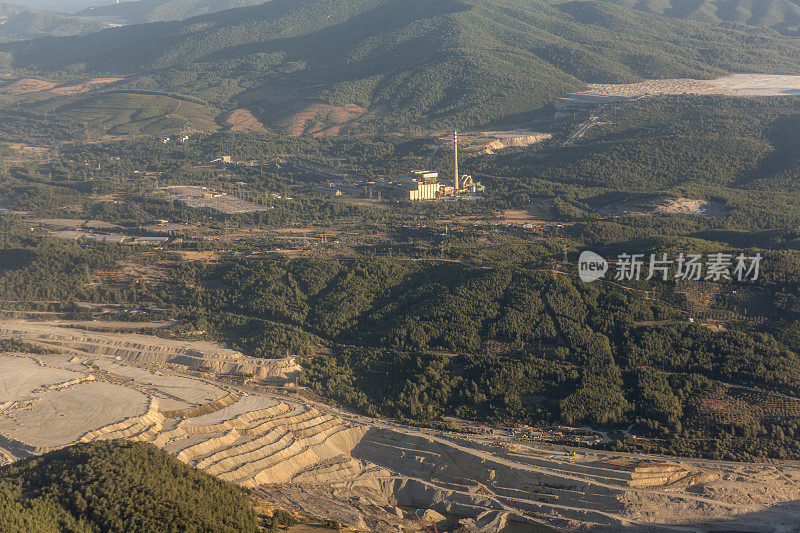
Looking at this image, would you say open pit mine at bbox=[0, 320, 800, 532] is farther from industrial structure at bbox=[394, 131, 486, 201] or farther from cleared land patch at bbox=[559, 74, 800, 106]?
cleared land patch at bbox=[559, 74, 800, 106]

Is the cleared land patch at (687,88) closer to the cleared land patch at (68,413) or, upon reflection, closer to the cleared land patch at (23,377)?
the cleared land patch at (23,377)

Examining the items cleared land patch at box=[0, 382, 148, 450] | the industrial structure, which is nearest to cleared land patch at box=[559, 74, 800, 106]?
the industrial structure

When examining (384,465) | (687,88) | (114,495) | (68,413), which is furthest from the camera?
(687,88)

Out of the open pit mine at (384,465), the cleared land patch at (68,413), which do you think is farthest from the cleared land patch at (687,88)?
the cleared land patch at (68,413)

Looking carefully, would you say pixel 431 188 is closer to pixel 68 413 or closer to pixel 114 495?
pixel 68 413

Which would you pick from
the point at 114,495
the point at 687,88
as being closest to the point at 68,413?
the point at 114,495

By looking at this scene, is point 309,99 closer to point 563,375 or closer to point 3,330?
point 3,330
